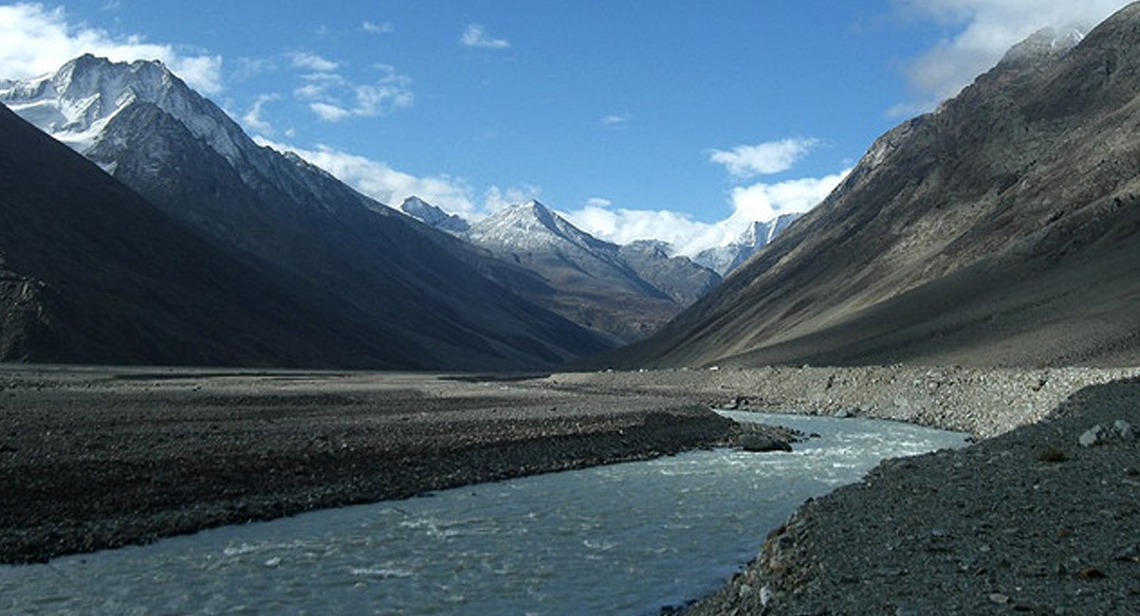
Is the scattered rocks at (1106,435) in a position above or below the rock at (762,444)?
above

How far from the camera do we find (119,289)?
135500mm

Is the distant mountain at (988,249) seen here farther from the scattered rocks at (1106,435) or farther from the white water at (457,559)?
the white water at (457,559)

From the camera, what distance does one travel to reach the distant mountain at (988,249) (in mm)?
79812

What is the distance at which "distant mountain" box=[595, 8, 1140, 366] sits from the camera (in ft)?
262

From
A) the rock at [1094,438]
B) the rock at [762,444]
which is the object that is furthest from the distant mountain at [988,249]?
the rock at [1094,438]

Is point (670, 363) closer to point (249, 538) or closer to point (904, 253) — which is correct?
point (904, 253)

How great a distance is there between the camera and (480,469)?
34.0 meters

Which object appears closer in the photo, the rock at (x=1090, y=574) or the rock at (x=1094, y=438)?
the rock at (x=1090, y=574)

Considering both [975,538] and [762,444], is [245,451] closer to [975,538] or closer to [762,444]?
[762,444]

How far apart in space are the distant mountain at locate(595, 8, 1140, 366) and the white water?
49.2 metres

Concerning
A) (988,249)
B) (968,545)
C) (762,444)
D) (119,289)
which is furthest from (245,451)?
(119,289)

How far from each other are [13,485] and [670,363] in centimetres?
14944

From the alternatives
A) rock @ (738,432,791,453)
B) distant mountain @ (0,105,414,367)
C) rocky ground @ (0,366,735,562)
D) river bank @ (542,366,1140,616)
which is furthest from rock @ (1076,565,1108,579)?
distant mountain @ (0,105,414,367)

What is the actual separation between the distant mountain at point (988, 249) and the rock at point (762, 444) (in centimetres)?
3300
